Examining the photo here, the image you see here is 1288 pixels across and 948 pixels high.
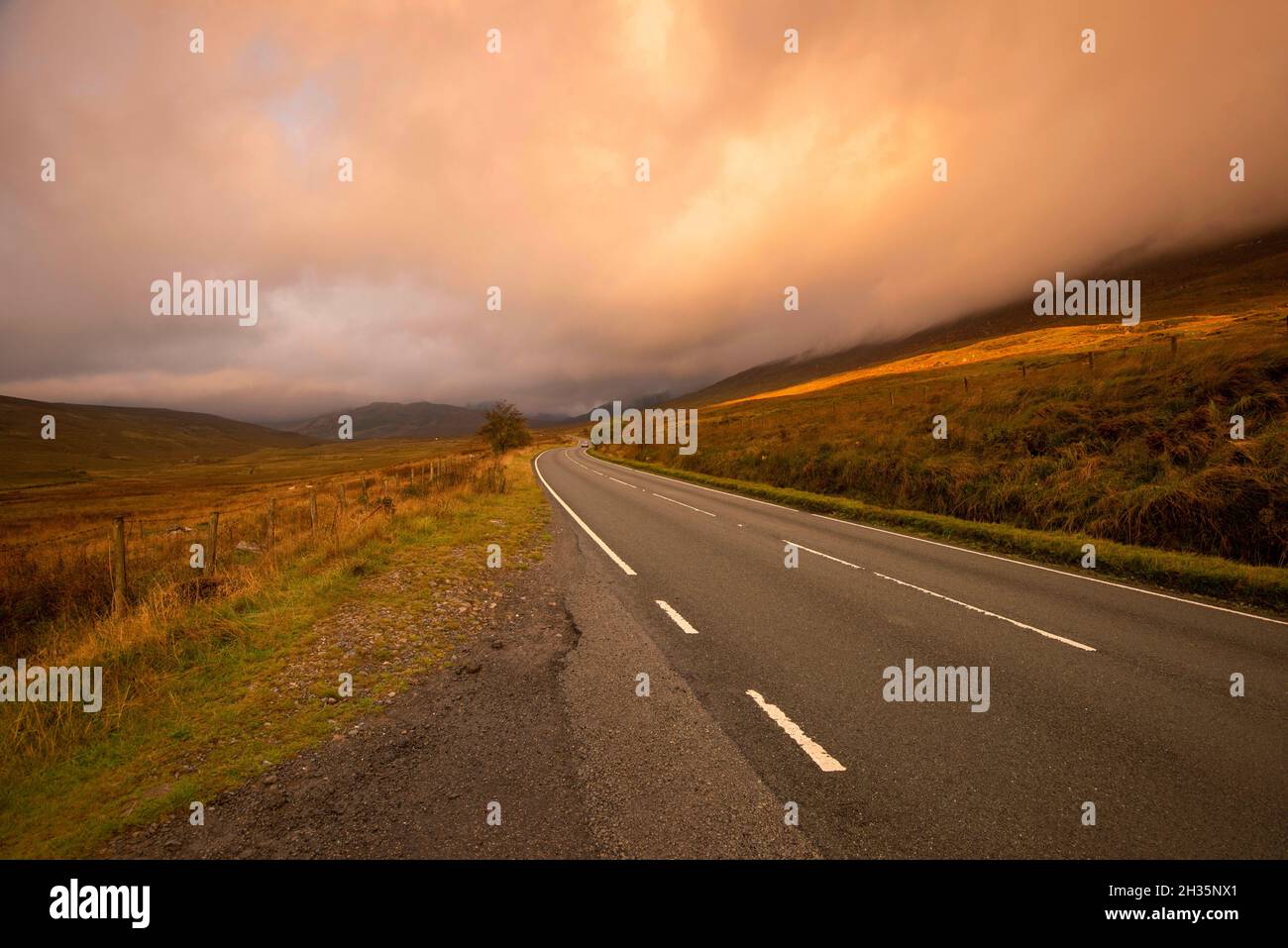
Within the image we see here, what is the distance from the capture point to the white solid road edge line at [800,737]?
3.81 metres

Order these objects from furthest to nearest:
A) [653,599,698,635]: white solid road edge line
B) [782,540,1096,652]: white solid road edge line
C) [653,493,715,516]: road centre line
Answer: [653,493,715,516]: road centre line, [653,599,698,635]: white solid road edge line, [782,540,1096,652]: white solid road edge line

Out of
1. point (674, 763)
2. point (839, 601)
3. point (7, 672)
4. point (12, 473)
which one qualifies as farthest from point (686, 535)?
point (12, 473)

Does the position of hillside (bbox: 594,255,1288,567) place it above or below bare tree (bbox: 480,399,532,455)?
below

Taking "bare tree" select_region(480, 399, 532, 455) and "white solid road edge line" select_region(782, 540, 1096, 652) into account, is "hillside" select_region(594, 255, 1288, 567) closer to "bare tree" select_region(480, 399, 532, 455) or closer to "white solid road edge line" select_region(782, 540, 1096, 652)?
"white solid road edge line" select_region(782, 540, 1096, 652)

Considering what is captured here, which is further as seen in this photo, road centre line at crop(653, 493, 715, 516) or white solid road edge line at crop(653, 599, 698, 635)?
road centre line at crop(653, 493, 715, 516)

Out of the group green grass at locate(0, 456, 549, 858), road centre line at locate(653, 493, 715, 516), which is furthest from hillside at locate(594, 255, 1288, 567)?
green grass at locate(0, 456, 549, 858)

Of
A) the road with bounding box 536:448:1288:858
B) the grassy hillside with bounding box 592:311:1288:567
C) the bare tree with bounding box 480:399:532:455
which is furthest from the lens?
the bare tree with bounding box 480:399:532:455

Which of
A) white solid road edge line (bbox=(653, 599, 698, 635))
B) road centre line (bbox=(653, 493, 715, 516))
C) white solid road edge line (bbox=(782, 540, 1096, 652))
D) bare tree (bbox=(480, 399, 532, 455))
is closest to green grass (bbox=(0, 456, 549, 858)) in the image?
white solid road edge line (bbox=(653, 599, 698, 635))

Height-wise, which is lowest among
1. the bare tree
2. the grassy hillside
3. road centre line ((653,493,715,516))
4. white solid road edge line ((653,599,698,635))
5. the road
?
the road

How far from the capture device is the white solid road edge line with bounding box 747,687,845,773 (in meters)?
3.81

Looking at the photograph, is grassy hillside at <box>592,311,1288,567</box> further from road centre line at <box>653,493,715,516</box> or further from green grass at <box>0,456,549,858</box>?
green grass at <box>0,456,549,858</box>

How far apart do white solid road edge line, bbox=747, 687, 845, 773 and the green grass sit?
146 inches

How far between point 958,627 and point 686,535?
22.9ft

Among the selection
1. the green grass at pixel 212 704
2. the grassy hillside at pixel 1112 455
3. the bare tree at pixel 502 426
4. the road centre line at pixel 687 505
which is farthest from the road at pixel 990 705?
the bare tree at pixel 502 426
